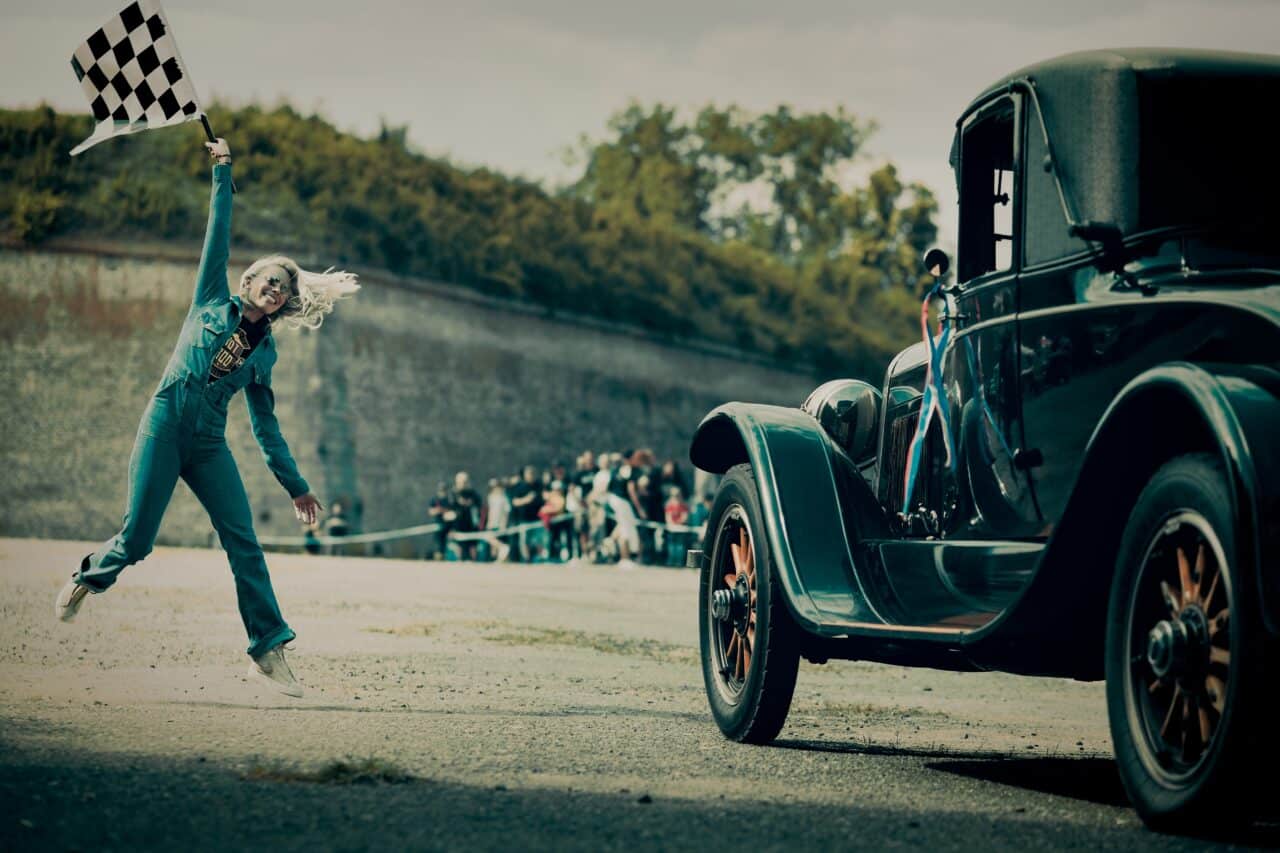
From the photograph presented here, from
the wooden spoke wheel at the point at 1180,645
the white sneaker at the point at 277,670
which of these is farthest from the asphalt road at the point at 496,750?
the wooden spoke wheel at the point at 1180,645

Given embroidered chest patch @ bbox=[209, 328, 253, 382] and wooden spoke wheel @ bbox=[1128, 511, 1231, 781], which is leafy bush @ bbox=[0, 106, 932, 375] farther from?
wooden spoke wheel @ bbox=[1128, 511, 1231, 781]

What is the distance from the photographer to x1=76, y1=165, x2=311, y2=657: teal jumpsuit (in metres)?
7.52

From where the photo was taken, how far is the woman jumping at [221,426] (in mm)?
7539

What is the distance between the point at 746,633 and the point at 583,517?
80.4ft

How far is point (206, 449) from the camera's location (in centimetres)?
770

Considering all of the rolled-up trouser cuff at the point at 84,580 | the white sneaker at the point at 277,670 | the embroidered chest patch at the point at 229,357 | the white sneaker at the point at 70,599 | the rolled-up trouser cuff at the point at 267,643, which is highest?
the embroidered chest patch at the point at 229,357

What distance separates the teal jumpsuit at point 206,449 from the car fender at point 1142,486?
142 inches

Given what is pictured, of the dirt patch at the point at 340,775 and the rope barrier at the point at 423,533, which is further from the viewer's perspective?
the rope barrier at the point at 423,533

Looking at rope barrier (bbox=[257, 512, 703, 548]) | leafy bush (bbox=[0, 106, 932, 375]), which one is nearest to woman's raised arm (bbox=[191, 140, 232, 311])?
rope barrier (bbox=[257, 512, 703, 548])

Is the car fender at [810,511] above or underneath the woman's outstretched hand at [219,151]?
underneath

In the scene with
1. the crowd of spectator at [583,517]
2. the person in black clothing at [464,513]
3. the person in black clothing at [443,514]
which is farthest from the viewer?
the person in black clothing at [443,514]

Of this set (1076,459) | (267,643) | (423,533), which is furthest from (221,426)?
(423,533)

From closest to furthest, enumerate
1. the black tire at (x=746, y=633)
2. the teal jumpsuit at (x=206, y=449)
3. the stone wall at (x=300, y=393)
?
the black tire at (x=746, y=633) → the teal jumpsuit at (x=206, y=449) → the stone wall at (x=300, y=393)

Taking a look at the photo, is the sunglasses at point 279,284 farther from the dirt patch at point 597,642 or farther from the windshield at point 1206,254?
the dirt patch at point 597,642
